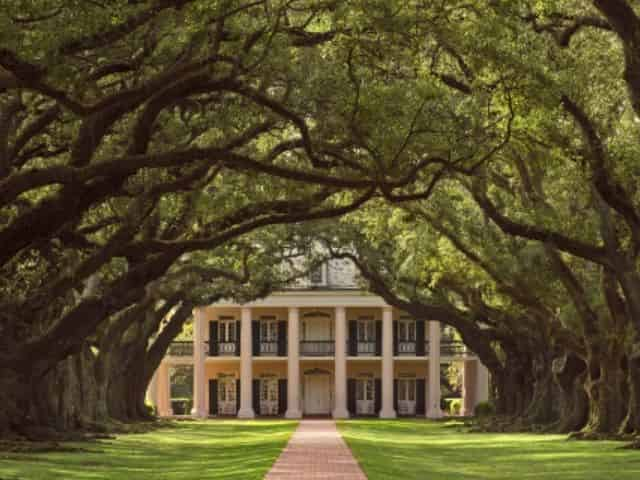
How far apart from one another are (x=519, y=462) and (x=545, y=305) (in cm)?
1126

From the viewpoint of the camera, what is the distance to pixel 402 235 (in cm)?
4169

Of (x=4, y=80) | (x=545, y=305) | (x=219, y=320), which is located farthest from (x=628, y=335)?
(x=219, y=320)

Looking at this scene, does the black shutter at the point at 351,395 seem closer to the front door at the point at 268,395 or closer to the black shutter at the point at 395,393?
the black shutter at the point at 395,393

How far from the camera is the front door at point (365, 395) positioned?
78562 millimetres

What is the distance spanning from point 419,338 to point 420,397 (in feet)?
10.6

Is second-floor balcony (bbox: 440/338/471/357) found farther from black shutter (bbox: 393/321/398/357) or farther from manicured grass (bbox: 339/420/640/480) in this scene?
manicured grass (bbox: 339/420/640/480)

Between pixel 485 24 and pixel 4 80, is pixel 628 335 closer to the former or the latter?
pixel 485 24

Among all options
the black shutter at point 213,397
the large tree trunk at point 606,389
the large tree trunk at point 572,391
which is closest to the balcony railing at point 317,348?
the black shutter at point 213,397

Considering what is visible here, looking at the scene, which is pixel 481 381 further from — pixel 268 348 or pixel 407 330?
pixel 268 348

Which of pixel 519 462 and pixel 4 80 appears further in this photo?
pixel 519 462

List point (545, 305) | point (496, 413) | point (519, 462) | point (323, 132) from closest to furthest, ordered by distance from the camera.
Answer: point (323, 132), point (519, 462), point (545, 305), point (496, 413)

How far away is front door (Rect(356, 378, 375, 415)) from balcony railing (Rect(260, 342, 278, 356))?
15.8 ft

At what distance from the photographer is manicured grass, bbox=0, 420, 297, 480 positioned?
23953 mm

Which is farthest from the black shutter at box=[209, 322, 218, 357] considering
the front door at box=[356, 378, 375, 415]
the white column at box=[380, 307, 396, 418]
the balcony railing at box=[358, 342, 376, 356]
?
the white column at box=[380, 307, 396, 418]
